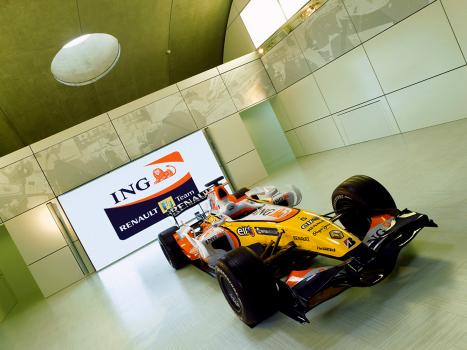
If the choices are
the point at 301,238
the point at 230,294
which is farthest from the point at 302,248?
the point at 230,294

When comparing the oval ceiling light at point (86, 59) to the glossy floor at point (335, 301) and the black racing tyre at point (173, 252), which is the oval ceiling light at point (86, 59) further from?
the black racing tyre at point (173, 252)

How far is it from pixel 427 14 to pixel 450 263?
5.18 m

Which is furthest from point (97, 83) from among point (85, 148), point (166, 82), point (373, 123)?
point (373, 123)

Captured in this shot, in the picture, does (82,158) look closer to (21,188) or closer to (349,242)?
(21,188)

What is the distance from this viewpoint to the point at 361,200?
3.37 m

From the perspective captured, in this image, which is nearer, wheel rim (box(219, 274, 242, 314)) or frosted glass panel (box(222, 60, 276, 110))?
wheel rim (box(219, 274, 242, 314))

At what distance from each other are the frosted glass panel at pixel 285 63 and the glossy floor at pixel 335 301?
2.87 m

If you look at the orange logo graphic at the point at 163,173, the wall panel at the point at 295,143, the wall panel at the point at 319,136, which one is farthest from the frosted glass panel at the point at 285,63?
the orange logo graphic at the point at 163,173

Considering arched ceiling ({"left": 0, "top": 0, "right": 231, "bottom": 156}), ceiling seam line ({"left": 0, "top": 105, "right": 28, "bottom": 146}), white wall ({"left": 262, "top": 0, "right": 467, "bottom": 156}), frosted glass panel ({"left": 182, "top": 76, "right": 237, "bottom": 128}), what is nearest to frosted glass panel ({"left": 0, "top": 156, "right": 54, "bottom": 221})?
arched ceiling ({"left": 0, "top": 0, "right": 231, "bottom": 156})

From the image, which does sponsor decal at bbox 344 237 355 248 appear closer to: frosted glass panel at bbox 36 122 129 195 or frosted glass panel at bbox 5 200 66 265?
frosted glass panel at bbox 36 122 129 195

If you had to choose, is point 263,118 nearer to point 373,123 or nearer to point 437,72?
point 373,123

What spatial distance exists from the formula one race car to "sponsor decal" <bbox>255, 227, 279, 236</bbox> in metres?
0.01

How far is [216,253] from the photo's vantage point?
13.9ft

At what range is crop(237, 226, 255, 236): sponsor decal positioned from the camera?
12.4ft
